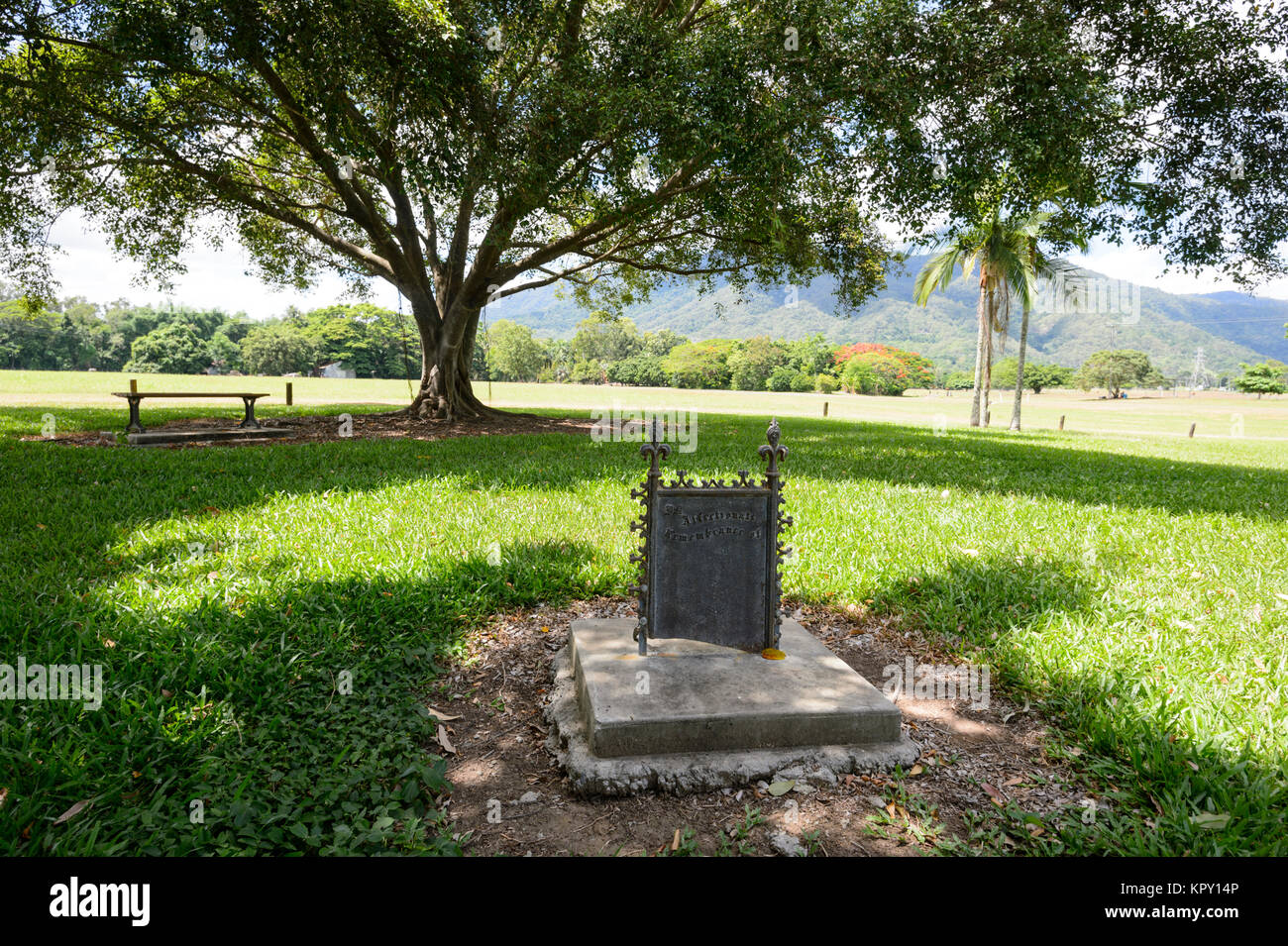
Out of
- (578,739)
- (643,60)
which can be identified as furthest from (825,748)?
(643,60)

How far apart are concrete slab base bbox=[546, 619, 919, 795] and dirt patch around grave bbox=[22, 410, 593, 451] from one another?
10970 mm

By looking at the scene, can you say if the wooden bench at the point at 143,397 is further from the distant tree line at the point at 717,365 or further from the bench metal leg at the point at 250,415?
the distant tree line at the point at 717,365

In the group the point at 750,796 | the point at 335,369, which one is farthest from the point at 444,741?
the point at 335,369

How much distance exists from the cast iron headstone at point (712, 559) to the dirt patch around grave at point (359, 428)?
35.5 feet

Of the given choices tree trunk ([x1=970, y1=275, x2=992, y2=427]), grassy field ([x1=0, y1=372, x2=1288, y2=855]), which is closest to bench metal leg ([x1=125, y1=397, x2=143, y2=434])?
grassy field ([x1=0, y1=372, x2=1288, y2=855])

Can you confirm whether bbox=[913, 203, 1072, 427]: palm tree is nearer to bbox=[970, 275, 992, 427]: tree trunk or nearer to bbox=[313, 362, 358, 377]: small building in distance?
bbox=[970, 275, 992, 427]: tree trunk

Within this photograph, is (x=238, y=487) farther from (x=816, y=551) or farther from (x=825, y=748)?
(x=825, y=748)

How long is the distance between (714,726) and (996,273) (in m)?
28.8

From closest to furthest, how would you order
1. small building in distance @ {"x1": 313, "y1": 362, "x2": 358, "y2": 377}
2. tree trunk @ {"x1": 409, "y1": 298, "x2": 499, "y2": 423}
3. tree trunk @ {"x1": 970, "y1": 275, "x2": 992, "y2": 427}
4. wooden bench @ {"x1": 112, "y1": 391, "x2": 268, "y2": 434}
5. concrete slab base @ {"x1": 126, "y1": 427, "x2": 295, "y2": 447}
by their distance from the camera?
wooden bench @ {"x1": 112, "y1": 391, "x2": 268, "y2": 434} → concrete slab base @ {"x1": 126, "y1": 427, "x2": 295, "y2": 447} → tree trunk @ {"x1": 409, "y1": 298, "x2": 499, "y2": 423} → tree trunk @ {"x1": 970, "y1": 275, "x2": 992, "y2": 427} → small building in distance @ {"x1": 313, "y1": 362, "x2": 358, "y2": 377}

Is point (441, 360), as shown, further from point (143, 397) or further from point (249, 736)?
point (249, 736)

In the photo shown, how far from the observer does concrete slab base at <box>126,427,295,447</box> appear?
11.6m

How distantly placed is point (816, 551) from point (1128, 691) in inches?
109

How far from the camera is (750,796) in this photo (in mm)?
2680

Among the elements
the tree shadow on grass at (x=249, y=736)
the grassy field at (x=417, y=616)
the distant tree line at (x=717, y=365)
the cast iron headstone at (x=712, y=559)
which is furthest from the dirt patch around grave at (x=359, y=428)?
the distant tree line at (x=717, y=365)
